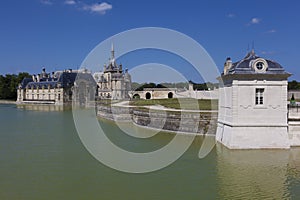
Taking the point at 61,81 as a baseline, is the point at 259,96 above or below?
below

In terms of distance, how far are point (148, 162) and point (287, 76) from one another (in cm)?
682

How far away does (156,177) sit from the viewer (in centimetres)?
1023

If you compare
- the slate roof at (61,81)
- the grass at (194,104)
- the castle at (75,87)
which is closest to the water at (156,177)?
the grass at (194,104)

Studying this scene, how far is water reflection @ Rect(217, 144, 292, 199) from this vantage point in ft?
28.6

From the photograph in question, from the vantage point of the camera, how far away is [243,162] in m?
11.9

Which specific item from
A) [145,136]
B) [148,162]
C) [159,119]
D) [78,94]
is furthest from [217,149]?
[78,94]

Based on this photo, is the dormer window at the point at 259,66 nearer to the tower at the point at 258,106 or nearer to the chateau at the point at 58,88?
the tower at the point at 258,106

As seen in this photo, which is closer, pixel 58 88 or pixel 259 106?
pixel 259 106

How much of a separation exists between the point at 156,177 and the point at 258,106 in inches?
238

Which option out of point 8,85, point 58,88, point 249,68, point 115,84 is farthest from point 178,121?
point 8,85

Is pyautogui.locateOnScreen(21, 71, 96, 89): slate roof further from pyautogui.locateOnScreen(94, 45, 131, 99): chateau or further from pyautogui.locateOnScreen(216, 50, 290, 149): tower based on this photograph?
pyautogui.locateOnScreen(216, 50, 290, 149): tower

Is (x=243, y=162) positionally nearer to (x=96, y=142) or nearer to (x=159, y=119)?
(x=96, y=142)

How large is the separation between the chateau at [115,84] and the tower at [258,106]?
51.5 meters

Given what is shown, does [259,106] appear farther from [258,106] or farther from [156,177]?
[156,177]
